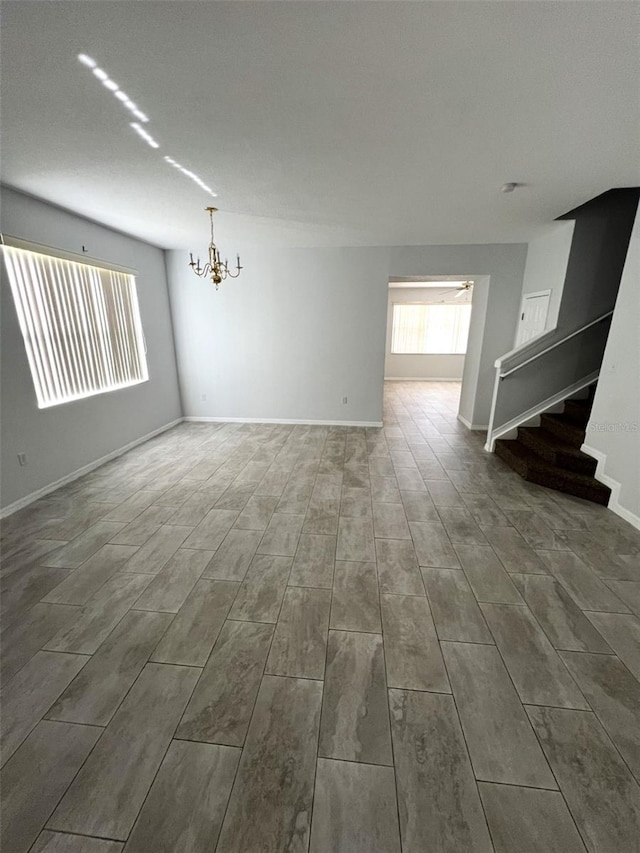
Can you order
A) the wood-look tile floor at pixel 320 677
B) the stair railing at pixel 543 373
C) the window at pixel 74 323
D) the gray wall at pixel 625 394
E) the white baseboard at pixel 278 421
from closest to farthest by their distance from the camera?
the wood-look tile floor at pixel 320 677, the gray wall at pixel 625 394, the window at pixel 74 323, the stair railing at pixel 543 373, the white baseboard at pixel 278 421

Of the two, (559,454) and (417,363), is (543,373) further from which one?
(417,363)

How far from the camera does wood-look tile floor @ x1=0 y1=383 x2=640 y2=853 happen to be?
112 cm

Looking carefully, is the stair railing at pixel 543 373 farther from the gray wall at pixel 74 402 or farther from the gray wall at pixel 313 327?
the gray wall at pixel 74 402

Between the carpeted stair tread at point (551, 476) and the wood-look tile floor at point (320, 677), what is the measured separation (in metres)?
0.16

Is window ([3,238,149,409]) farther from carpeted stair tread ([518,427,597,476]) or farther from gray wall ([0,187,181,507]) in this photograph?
carpeted stair tread ([518,427,597,476])

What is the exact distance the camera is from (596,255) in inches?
147

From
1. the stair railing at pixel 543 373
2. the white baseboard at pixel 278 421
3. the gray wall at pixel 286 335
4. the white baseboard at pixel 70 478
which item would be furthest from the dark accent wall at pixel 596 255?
the white baseboard at pixel 70 478

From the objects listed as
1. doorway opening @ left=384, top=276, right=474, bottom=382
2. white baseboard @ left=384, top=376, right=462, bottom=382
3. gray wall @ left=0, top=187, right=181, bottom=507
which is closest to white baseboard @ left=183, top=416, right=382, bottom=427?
gray wall @ left=0, top=187, right=181, bottom=507

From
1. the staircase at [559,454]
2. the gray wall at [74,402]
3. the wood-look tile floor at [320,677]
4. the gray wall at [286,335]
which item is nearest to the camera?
the wood-look tile floor at [320,677]

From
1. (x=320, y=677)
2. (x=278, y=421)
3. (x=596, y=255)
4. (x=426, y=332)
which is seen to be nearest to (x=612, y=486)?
(x=596, y=255)

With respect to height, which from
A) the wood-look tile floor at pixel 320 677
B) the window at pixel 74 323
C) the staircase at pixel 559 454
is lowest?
the wood-look tile floor at pixel 320 677

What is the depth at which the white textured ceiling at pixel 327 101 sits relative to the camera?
1.27 m

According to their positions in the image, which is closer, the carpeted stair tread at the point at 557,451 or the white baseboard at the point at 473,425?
the carpeted stair tread at the point at 557,451

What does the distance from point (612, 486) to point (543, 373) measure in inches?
66.2
